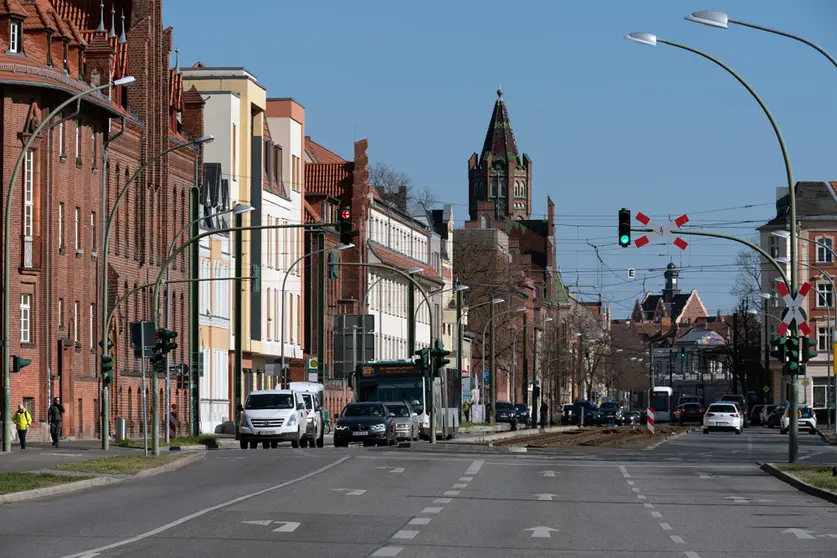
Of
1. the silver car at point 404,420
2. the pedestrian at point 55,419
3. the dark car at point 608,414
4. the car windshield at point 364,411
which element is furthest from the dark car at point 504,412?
the pedestrian at point 55,419

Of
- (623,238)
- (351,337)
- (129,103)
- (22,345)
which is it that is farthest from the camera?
(351,337)

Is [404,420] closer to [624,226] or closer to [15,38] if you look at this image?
[15,38]

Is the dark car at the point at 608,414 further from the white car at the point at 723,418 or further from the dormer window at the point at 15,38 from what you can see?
the dormer window at the point at 15,38

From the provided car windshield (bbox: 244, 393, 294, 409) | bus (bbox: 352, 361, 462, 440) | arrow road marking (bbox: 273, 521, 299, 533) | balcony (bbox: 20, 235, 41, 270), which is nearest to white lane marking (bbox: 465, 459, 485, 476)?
car windshield (bbox: 244, 393, 294, 409)

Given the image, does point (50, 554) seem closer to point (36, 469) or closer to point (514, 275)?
point (36, 469)

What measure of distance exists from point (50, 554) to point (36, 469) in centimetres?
1782

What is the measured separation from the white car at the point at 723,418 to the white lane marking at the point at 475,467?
154 ft

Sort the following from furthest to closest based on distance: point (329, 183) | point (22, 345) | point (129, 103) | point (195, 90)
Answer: point (329, 183), point (195, 90), point (129, 103), point (22, 345)

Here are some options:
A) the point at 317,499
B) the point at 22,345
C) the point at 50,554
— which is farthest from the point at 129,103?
the point at 50,554

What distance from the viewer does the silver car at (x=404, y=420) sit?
58.6m

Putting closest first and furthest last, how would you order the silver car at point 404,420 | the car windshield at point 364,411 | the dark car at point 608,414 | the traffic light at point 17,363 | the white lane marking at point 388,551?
the white lane marking at point 388,551, the traffic light at point 17,363, the car windshield at point 364,411, the silver car at point 404,420, the dark car at point 608,414

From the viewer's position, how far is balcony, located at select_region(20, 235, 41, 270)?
5428 centimetres

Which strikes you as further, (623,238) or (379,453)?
(379,453)

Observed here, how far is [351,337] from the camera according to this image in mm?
88438
